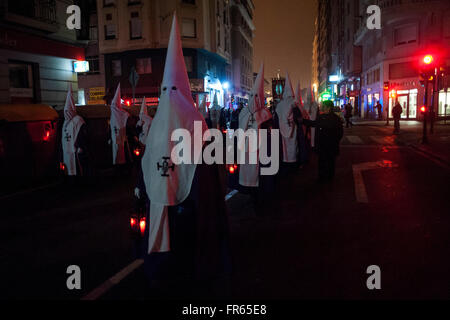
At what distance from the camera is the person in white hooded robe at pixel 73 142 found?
30.1ft

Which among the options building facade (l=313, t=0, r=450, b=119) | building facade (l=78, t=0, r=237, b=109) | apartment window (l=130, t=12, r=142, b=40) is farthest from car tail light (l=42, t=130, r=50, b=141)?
building facade (l=313, t=0, r=450, b=119)

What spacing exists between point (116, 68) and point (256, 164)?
34209mm

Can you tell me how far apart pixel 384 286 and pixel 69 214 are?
5.26 m

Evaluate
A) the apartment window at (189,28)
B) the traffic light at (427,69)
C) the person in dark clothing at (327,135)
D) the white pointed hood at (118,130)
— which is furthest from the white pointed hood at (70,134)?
the apartment window at (189,28)

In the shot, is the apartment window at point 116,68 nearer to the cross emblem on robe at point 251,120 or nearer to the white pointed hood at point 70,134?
the white pointed hood at point 70,134

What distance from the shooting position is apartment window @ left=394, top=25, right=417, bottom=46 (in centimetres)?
3597

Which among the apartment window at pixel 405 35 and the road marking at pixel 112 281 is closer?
the road marking at pixel 112 281

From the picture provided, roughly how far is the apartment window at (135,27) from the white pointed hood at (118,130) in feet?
90.0

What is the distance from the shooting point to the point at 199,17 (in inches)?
1449

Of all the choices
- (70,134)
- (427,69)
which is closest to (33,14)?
(70,134)

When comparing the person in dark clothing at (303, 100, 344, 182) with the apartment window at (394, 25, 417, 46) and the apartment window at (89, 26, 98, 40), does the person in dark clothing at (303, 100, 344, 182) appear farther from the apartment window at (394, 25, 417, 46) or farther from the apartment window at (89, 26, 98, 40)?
the apartment window at (89, 26, 98, 40)

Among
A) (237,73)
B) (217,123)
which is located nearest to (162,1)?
(217,123)

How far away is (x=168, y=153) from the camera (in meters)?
3.17
